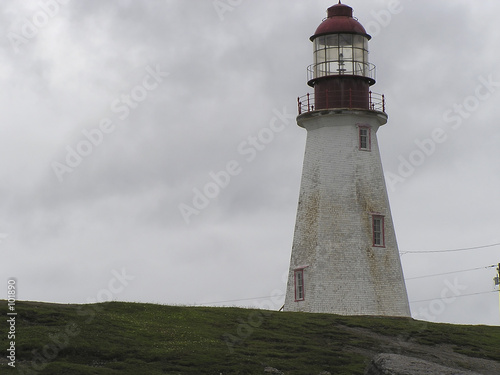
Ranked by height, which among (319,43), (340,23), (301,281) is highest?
(340,23)

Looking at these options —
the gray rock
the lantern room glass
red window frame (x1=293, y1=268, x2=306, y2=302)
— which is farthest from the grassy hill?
the lantern room glass

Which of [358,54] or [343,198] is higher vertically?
[358,54]

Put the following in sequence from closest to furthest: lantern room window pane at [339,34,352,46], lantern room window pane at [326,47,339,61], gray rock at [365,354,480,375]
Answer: gray rock at [365,354,480,375], lantern room window pane at [339,34,352,46], lantern room window pane at [326,47,339,61]

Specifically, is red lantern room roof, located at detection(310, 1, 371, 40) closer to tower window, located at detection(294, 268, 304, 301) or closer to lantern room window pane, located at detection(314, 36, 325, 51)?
lantern room window pane, located at detection(314, 36, 325, 51)

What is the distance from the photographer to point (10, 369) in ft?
98.4

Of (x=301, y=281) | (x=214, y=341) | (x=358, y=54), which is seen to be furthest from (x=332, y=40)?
(x=214, y=341)

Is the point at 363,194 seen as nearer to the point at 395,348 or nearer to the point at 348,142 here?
the point at 348,142

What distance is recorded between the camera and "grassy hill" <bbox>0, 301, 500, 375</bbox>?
105ft

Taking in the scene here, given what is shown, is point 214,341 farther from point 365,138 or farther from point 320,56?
point 320,56

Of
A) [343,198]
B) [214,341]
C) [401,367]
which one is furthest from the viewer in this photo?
[343,198]

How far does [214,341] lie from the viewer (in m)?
35.9

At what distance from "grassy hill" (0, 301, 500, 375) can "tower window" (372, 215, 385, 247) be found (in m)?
4.60

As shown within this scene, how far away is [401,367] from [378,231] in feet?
60.3

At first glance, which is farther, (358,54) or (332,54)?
(358,54)
